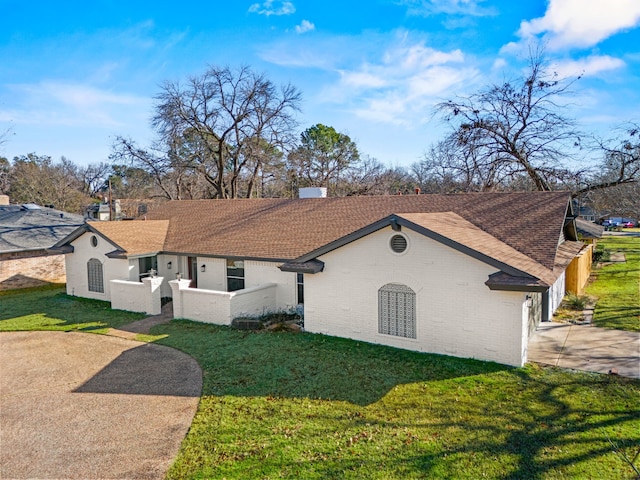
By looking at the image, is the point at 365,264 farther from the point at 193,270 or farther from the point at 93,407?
the point at 193,270

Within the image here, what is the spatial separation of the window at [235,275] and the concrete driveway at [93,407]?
4938 mm

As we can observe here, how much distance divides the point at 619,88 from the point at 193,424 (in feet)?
77.4

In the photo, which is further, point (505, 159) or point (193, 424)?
point (505, 159)

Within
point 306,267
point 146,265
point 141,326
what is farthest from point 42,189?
point 306,267

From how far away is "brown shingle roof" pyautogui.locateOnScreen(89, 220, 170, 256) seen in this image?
1744 cm

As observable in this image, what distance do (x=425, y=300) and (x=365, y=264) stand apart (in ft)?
6.48

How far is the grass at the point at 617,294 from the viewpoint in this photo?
1371 cm

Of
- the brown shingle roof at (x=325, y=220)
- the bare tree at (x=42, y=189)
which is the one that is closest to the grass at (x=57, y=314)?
the brown shingle roof at (x=325, y=220)

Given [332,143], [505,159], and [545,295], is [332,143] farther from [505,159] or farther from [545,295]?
[545,295]

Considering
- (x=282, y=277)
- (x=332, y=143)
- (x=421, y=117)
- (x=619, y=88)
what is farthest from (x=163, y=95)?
(x=619, y=88)

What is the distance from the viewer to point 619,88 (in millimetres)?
20219

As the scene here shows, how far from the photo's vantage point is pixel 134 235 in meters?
18.3

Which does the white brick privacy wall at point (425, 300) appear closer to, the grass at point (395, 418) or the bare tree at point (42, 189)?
the grass at point (395, 418)

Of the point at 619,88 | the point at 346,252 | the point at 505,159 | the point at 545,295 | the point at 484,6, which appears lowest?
the point at 545,295
